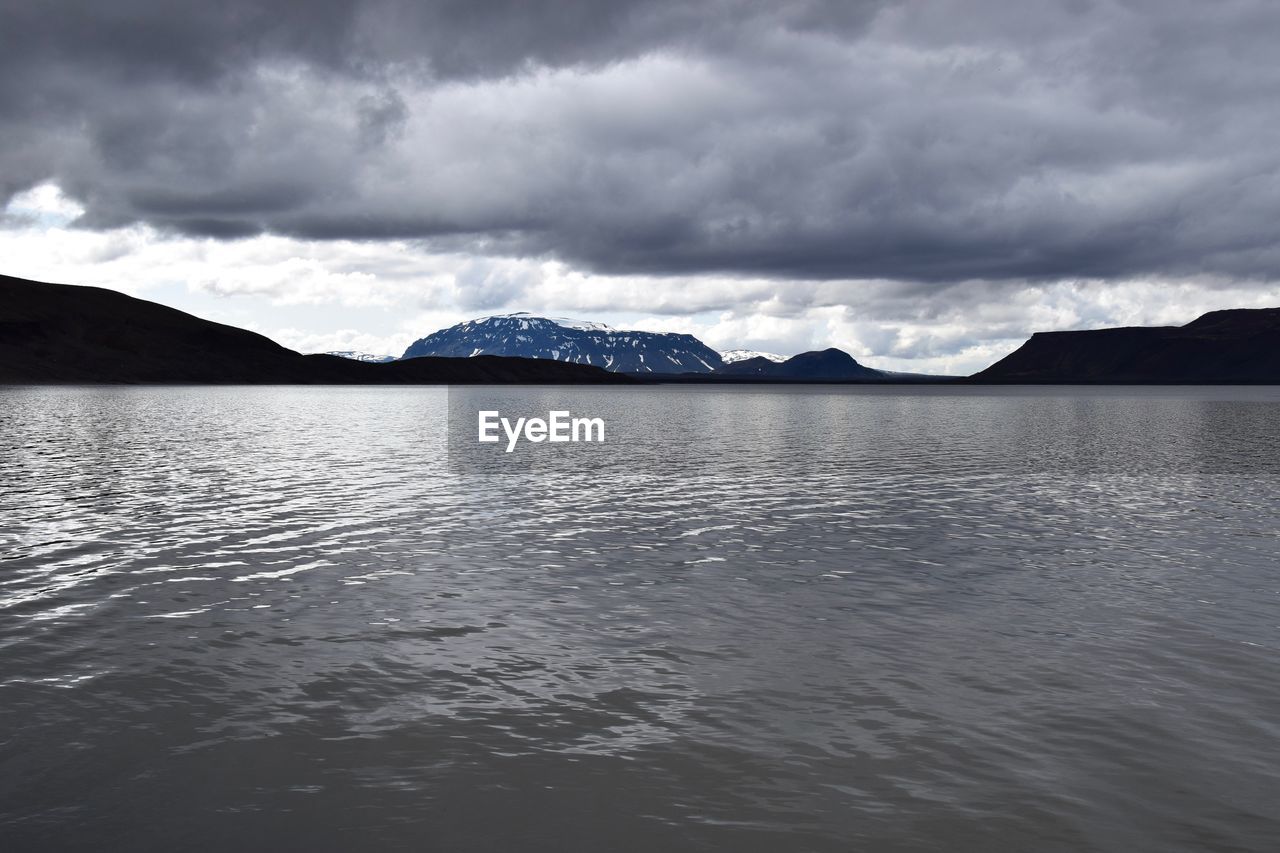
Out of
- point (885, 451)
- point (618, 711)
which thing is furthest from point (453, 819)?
point (885, 451)

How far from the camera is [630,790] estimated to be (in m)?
10.9

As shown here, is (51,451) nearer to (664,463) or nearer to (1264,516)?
(664,463)

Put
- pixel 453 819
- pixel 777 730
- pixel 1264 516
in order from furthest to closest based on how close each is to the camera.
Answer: pixel 1264 516 < pixel 777 730 < pixel 453 819

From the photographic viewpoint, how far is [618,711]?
13453mm

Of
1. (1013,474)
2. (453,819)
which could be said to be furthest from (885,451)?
(453,819)

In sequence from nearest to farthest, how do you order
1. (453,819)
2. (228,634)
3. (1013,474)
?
(453,819) < (228,634) < (1013,474)

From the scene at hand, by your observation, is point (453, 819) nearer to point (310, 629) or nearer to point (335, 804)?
point (335, 804)

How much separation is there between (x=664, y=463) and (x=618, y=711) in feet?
134

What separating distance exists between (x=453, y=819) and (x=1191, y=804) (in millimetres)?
8664

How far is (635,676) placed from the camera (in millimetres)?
15031

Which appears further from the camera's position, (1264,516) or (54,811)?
(1264,516)

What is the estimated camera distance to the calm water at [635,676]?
33.8ft

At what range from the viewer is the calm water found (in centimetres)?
1030

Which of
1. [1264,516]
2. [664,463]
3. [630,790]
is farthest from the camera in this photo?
[664,463]
